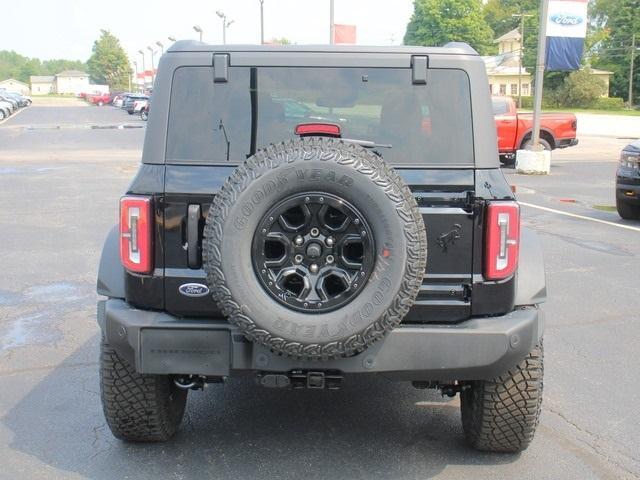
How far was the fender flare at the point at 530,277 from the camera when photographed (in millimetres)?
3725

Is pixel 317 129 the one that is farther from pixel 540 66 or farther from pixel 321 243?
pixel 540 66

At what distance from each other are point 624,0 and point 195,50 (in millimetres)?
96679

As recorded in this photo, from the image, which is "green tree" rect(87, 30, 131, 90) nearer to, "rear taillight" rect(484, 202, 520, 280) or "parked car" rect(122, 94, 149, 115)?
"parked car" rect(122, 94, 149, 115)

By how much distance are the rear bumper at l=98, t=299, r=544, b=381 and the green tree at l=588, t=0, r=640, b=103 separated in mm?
88847

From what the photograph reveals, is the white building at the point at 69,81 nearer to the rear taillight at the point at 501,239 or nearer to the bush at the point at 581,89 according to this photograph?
the bush at the point at 581,89

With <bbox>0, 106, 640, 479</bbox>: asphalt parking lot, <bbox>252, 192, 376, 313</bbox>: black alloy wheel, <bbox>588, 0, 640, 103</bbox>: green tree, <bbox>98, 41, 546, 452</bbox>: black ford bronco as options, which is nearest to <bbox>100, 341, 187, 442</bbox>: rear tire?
<bbox>98, 41, 546, 452</bbox>: black ford bronco

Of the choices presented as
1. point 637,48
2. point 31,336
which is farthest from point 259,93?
point 637,48

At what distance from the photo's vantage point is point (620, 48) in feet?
292

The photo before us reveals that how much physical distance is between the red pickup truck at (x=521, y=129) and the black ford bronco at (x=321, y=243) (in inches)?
688

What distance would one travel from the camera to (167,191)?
11.7 ft

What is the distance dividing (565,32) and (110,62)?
6208 inches

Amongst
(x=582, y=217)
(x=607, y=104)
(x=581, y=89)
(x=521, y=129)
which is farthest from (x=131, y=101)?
(x=582, y=217)

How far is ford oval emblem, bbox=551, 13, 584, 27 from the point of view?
19.3 m

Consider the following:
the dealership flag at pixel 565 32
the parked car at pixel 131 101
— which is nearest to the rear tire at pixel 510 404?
the dealership flag at pixel 565 32
